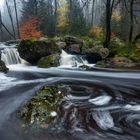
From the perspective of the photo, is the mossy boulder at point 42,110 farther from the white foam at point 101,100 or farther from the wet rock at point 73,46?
the wet rock at point 73,46

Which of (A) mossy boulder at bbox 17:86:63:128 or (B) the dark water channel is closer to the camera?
(B) the dark water channel

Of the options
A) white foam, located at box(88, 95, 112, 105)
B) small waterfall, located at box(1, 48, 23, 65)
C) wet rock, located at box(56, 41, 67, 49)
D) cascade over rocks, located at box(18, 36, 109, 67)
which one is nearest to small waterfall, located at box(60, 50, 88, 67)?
cascade over rocks, located at box(18, 36, 109, 67)

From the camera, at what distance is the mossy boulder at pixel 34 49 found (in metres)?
19.2

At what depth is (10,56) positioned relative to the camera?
67.3 feet

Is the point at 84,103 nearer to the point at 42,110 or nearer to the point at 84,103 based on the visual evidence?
the point at 84,103

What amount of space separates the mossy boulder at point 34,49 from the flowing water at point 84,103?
98.2 inches

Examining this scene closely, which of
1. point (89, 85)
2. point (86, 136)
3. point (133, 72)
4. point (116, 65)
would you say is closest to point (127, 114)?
point (86, 136)

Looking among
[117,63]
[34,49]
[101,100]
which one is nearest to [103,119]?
[101,100]

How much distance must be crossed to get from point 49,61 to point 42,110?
10297 mm

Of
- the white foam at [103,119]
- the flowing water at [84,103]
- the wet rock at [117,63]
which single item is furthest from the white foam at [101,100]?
the wet rock at [117,63]

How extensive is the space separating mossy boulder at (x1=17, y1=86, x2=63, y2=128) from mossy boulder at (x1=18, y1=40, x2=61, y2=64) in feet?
29.7

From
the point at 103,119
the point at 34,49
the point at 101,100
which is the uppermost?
the point at 34,49

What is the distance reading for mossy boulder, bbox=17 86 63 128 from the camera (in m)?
8.14

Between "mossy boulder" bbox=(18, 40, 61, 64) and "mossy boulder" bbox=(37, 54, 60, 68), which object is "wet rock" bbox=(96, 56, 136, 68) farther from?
"mossy boulder" bbox=(18, 40, 61, 64)
